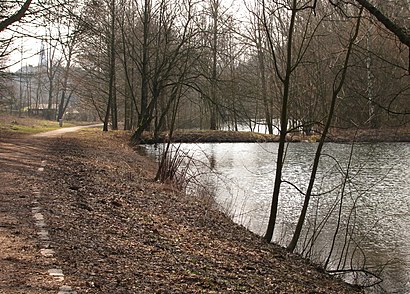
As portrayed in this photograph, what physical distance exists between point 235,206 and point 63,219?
243 inches

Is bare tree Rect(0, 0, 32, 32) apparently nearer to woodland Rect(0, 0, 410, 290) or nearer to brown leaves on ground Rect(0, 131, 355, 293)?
woodland Rect(0, 0, 410, 290)

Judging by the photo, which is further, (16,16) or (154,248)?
(16,16)

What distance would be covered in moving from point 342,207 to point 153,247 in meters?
7.03

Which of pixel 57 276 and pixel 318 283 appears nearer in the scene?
pixel 57 276

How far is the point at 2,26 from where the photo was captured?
14.8m

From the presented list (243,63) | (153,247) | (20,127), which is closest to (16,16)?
(153,247)

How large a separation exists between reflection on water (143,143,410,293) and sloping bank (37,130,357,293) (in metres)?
0.99

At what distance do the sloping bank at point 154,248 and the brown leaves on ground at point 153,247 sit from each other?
0.04 ft

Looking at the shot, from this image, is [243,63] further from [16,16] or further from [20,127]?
[16,16]

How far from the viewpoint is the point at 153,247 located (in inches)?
267

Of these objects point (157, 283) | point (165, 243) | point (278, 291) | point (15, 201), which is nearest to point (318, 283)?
point (278, 291)

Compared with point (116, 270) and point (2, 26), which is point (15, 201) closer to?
point (116, 270)

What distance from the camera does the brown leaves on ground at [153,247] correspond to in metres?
5.31

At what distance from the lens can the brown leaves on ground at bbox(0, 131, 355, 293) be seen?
5.31 m
